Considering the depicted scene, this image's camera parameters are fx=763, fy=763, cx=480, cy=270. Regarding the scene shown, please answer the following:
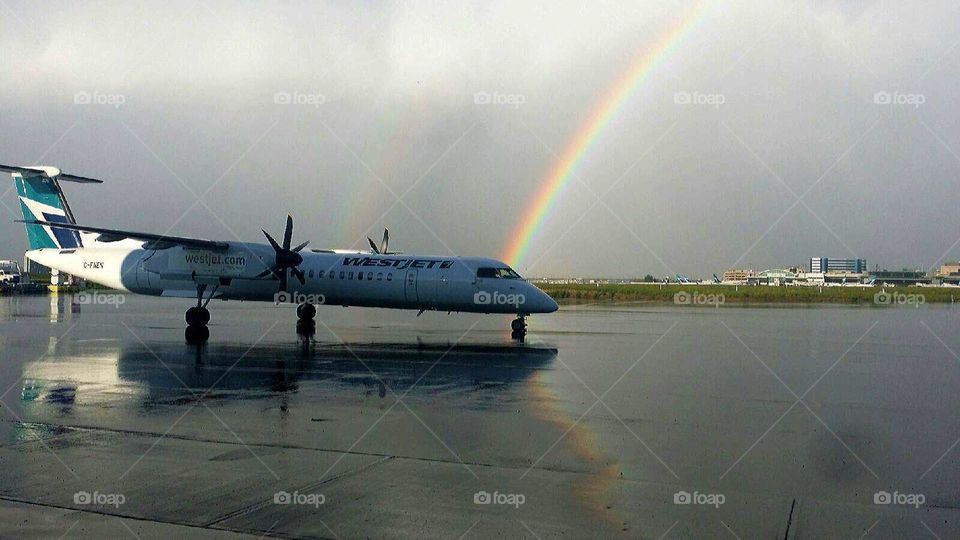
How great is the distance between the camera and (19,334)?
2616 centimetres

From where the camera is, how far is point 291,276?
96.8 ft

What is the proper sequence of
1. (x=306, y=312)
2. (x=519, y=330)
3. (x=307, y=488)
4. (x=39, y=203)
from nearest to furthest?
(x=307, y=488)
(x=519, y=330)
(x=306, y=312)
(x=39, y=203)

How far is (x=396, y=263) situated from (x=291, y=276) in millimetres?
4379

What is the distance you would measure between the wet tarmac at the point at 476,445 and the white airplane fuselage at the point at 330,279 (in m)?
5.17

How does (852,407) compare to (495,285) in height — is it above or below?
below

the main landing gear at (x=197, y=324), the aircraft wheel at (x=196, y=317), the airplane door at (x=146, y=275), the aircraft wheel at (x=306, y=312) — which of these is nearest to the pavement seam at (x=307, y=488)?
the main landing gear at (x=197, y=324)

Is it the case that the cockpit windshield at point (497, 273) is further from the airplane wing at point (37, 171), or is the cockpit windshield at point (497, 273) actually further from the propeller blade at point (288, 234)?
the airplane wing at point (37, 171)

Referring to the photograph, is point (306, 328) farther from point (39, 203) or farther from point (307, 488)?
point (307, 488)

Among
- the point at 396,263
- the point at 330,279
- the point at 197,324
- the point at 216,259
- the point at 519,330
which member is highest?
the point at 216,259

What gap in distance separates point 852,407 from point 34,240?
111 ft

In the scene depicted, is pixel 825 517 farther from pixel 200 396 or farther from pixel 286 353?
pixel 286 353

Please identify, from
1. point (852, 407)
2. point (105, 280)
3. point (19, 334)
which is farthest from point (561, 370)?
point (105, 280)

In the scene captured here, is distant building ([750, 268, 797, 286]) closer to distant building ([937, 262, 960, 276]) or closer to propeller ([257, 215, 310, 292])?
distant building ([937, 262, 960, 276])

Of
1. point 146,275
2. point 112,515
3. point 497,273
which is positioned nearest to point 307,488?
point 112,515
